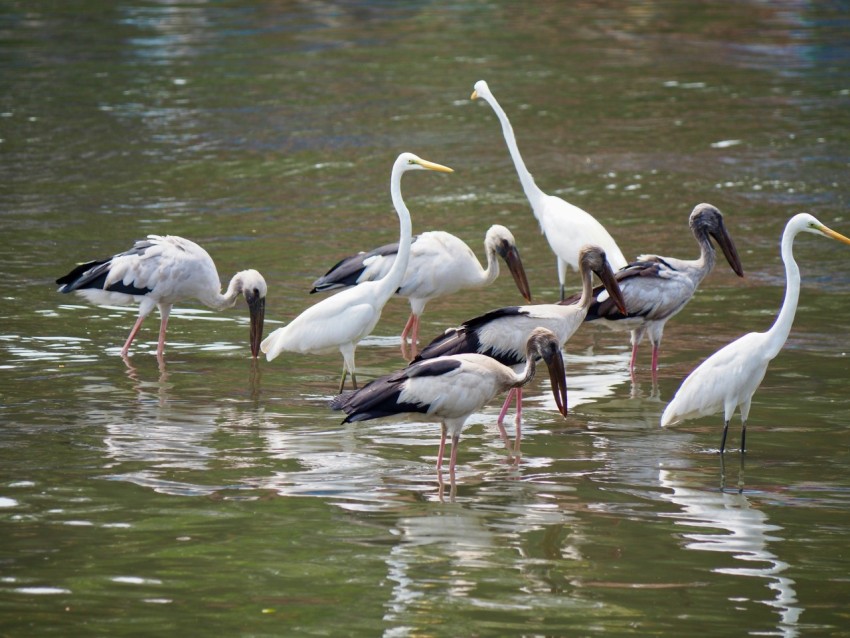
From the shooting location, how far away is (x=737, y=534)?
7.57m

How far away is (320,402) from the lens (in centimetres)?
1027

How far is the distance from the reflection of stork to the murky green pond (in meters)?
0.03

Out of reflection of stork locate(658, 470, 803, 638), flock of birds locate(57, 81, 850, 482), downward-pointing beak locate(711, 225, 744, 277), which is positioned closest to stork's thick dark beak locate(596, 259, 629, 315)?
flock of birds locate(57, 81, 850, 482)

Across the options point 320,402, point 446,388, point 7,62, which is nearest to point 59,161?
point 7,62

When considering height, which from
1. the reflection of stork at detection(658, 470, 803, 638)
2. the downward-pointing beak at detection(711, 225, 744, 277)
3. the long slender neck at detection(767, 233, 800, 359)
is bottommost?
the reflection of stork at detection(658, 470, 803, 638)

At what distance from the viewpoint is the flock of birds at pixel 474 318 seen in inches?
343

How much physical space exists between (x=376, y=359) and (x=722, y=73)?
48.1ft

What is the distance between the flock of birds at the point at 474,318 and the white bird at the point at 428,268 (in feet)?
0.04

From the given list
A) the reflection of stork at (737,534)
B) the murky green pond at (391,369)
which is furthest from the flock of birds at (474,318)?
the reflection of stork at (737,534)

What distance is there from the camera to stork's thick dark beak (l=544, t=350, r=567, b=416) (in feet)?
29.8

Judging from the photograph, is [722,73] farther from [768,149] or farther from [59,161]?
[59,161]

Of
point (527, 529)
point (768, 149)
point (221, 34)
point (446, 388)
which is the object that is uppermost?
point (221, 34)

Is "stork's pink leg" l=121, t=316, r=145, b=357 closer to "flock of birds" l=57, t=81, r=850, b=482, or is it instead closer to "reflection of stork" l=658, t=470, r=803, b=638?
"flock of birds" l=57, t=81, r=850, b=482

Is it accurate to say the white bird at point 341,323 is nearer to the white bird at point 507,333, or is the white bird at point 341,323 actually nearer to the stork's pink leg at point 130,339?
the white bird at point 507,333
